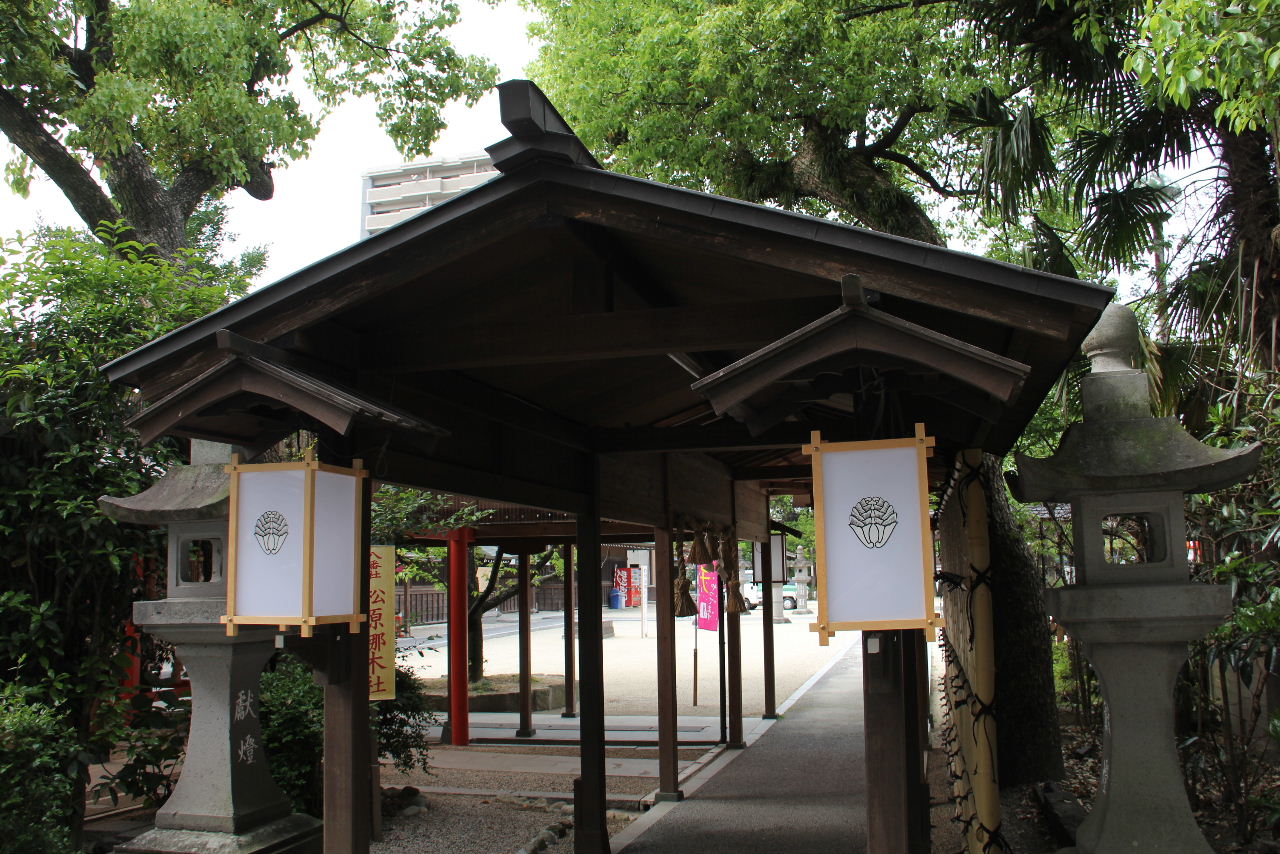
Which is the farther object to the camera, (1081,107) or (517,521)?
(517,521)

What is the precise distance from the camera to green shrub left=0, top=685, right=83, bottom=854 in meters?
4.80

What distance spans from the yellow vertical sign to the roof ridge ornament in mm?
4421

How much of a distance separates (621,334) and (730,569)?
6.73 m

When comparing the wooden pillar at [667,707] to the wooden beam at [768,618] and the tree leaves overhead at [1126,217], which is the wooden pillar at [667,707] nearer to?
the tree leaves overhead at [1126,217]

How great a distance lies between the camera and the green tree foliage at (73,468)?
20.6 ft

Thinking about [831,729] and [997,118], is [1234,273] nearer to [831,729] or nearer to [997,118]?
[997,118]

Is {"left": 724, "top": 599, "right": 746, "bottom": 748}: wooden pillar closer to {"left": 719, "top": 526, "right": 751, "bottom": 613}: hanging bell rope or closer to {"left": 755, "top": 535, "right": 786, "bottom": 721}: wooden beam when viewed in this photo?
{"left": 719, "top": 526, "right": 751, "bottom": 613}: hanging bell rope

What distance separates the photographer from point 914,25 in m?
10.8

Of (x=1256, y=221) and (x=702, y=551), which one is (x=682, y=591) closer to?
(x=702, y=551)

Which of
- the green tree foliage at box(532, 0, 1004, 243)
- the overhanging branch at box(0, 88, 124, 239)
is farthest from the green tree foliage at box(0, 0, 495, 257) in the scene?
the green tree foliage at box(532, 0, 1004, 243)

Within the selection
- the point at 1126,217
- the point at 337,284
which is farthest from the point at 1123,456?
the point at 1126,217

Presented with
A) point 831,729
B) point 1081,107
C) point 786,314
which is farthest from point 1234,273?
point 831,729

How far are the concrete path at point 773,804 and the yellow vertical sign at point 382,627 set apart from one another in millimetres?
2163

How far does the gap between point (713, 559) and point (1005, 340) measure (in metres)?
6.38
